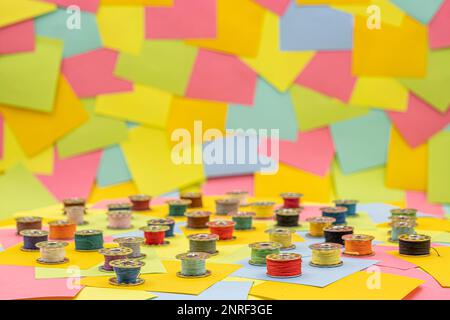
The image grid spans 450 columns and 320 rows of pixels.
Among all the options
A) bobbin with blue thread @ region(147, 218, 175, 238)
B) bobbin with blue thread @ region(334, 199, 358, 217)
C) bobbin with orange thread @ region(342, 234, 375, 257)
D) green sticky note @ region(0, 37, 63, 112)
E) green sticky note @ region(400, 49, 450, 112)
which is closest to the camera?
bobbin with orange thread @ region(342, 234, 375, 257)

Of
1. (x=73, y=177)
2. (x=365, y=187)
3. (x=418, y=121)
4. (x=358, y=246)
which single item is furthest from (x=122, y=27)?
(x=358, y=246)

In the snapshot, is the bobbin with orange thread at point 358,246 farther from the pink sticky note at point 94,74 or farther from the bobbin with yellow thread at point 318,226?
the pink sticky note at point 94,74

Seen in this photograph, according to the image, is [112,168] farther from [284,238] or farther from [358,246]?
[358,246]

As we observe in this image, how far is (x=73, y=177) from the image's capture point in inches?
211

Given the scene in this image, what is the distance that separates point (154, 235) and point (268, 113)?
7.23 feet

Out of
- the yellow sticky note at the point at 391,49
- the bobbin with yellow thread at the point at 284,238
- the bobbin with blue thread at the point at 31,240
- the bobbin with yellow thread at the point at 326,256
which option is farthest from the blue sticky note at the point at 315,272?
the yellow sticky note at the point at 391,49

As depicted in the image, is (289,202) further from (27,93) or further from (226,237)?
(27,93)

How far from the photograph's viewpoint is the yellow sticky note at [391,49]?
17.1ft

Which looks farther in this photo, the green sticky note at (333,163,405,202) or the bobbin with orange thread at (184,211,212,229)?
the green sticky note at (333,163,405,202)

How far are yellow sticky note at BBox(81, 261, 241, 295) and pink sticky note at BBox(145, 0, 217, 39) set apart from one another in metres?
2.71

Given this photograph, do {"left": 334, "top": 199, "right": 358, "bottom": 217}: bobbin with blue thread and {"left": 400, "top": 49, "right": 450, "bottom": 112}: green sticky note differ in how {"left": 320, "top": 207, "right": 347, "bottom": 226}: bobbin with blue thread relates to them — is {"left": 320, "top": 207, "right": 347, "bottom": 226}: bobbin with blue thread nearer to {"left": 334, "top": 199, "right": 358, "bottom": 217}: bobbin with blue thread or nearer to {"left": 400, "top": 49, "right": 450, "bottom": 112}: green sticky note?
{"left": 334, "top": 199, "right": 358, "bottom": 217}: bobbin with blue thread

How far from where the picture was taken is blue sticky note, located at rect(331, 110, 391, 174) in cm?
529

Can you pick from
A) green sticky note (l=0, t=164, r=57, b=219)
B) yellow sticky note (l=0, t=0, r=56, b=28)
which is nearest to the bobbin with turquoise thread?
green sticky note (l=0, t=164, r=57, b=219)

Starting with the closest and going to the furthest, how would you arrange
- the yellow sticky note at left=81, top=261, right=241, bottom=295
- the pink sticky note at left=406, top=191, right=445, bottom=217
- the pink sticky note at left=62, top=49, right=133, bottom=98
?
the yellow sticky note at left=81, top=261, right=241, bottom=295 → the pink sticky note at left=406, top=191, right=445, bottom=217 → the pink sticky note at left=62, top=49, right=133, bottom=98
